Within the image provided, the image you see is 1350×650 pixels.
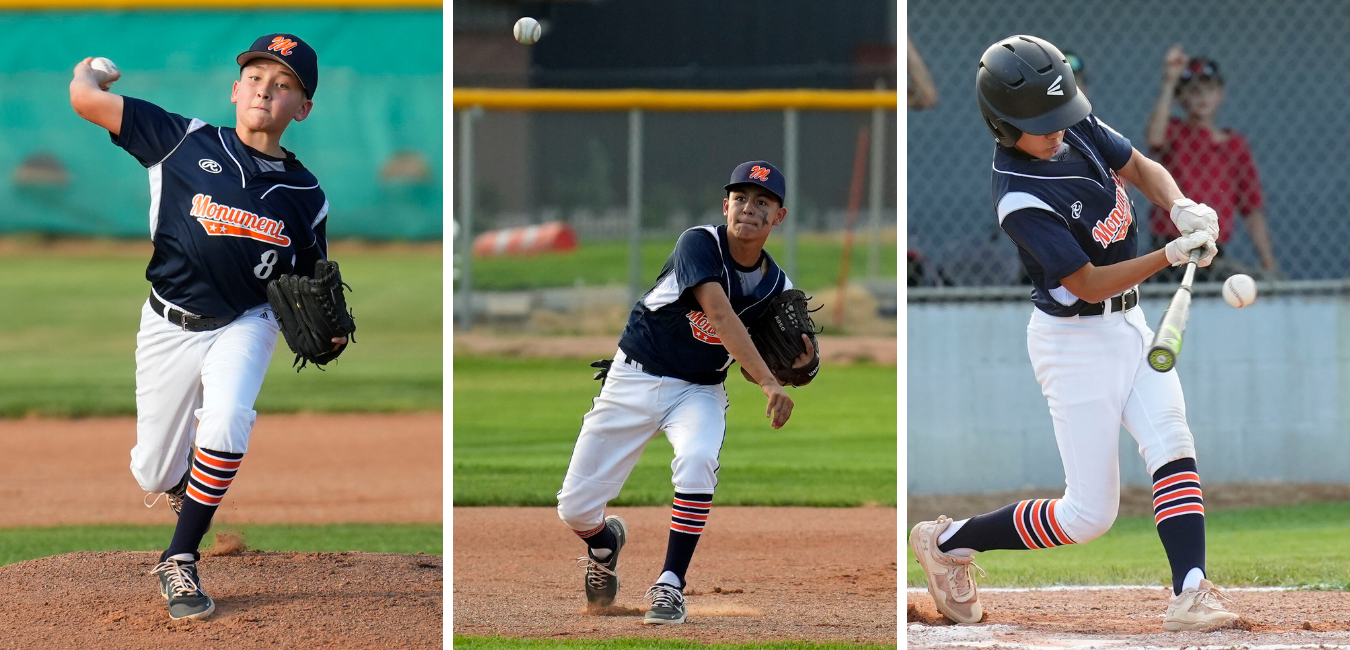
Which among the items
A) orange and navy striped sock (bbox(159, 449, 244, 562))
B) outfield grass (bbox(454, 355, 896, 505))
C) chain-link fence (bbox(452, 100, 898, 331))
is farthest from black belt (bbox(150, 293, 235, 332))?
chain-link fence (bbox(452, 100, 898, 331))

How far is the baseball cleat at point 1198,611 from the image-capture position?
3.26 m

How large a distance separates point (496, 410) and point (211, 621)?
15.6 ft

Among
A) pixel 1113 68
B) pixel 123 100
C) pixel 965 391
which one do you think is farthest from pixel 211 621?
pixel 1113 68

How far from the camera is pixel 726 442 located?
7.52m

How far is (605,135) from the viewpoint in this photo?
13.3m

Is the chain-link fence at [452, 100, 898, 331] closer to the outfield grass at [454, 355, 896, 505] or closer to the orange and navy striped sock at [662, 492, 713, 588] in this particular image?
the outfield grass at [454, 355, 896, 505]

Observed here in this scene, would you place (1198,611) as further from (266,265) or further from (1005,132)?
(266,265)

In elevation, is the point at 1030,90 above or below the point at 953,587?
above

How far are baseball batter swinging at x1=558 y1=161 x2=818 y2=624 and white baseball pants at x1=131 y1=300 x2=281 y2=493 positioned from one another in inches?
36.9

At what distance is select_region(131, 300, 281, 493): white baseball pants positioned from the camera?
351 centimetres

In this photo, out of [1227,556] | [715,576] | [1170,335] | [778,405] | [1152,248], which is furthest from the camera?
[1152,248]

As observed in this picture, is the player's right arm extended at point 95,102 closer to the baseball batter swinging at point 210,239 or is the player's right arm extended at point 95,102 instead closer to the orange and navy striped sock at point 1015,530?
the baseball batter swinging at point 210,239

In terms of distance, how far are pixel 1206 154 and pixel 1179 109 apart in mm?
1187

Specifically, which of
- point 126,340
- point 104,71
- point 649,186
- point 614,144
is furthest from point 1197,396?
point 126,340
